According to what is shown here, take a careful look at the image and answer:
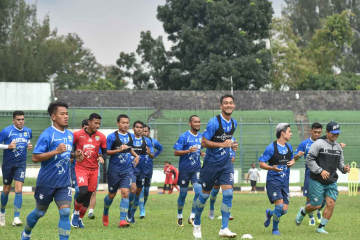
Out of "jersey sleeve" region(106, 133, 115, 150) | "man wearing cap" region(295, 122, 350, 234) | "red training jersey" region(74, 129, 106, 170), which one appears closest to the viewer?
"man wearing cap" region(295, 122, 350, 234)

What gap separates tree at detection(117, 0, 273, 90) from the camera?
55.3 meters

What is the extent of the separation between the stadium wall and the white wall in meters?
2.74

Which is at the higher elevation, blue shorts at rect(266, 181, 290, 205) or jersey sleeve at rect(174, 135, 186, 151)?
jersey sleeve at rect(174, 135, 186, 151)

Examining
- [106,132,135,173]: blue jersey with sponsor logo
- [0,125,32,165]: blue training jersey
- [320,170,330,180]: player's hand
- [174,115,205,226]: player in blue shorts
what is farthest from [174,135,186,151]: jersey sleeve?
[320,170,330,180]: player's hand

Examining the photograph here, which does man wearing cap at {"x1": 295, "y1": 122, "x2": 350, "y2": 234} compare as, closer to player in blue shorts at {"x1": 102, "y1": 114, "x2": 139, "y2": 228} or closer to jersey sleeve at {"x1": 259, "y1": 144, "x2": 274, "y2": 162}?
jersey sleeve at {"x1": 259, "y1": 144, "x2": 274, "y2": 162}

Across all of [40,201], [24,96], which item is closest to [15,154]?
[40,201]

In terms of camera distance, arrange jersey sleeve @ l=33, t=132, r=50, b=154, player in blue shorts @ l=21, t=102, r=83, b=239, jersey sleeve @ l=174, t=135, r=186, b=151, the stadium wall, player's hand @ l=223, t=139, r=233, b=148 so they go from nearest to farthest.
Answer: jersey sleeve @ l=33, t=132, r=50, b=154 < player in blue shorts @ l=21, t=102, r=83, b=239 < player's hand @ l=223, t=139, r=233, b=148 < jersey sleeve @ l=174, t=135, r=186, b=151 < the stadium wall

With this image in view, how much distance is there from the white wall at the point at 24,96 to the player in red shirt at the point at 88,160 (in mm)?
34449

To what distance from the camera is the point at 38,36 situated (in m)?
79.9

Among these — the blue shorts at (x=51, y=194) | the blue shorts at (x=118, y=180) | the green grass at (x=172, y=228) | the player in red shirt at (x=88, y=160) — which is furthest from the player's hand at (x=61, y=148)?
the blue shorts at (x=118, y=180)

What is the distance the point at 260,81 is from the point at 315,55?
16.6 meters

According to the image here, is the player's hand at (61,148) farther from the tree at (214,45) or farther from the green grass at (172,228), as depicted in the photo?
the tree at (214,45)

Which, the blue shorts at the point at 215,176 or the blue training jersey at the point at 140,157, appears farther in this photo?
the blue training jersey at the point at 140,157

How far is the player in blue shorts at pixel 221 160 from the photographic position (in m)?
11.1
